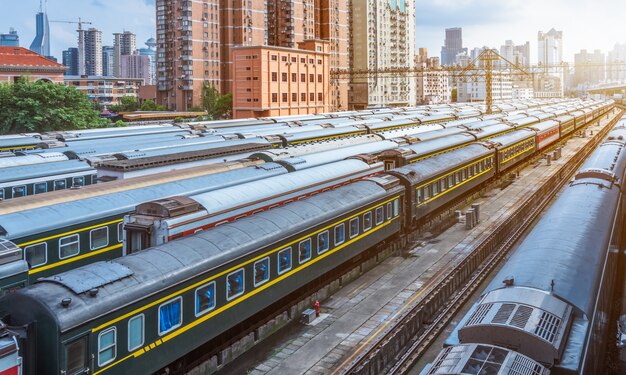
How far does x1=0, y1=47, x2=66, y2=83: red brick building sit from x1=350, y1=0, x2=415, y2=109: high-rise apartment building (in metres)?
71.9

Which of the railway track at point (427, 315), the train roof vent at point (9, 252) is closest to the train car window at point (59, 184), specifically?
the train roof vent at point (9, 252)

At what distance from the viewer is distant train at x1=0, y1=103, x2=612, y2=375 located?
11.6 meters

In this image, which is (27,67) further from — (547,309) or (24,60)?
(547,309)

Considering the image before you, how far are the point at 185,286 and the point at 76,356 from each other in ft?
10.8

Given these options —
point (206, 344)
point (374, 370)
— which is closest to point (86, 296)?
point (206, 344)

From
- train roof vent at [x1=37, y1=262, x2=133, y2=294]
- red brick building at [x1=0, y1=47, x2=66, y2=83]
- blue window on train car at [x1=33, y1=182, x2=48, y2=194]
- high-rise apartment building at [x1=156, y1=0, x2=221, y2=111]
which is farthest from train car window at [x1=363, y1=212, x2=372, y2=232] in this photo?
high-rise apartment building at [x1=156, y1=0, x2=221, y2=111]

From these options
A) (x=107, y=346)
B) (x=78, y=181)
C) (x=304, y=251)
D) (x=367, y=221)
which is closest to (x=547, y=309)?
(x=107, y=346)

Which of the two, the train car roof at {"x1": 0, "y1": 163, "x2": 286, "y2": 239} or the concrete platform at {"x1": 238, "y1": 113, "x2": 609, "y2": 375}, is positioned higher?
the train car roof at {"x1": 0, "y1": 163, "x2": 286, "y2": 239}

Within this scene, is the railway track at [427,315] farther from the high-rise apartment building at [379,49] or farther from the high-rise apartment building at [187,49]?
the high-rise apartment building at [379,49]

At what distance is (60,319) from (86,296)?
91 centimetres

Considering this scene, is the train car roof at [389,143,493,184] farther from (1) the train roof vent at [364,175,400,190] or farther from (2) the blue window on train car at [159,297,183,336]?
(2) the blue window on train car at [159,297,183,336]

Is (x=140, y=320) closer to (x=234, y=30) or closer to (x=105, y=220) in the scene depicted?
(x=105, y=220)

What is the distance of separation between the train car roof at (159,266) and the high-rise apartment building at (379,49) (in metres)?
130

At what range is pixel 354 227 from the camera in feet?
75.0
